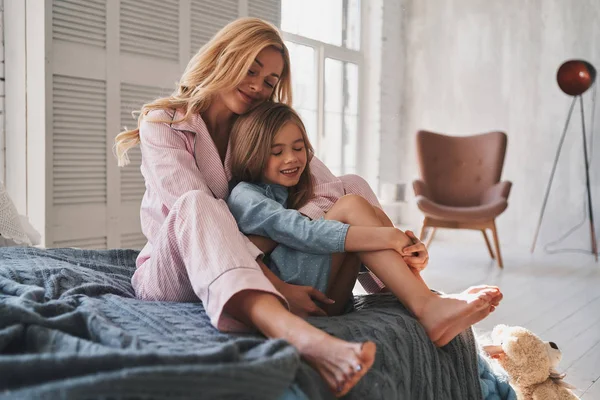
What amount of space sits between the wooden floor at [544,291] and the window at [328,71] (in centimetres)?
117

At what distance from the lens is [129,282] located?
1.76 metres

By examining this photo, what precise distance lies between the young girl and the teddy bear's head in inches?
14.5

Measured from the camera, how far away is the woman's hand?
146 cm

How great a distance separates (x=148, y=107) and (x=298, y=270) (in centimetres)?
70

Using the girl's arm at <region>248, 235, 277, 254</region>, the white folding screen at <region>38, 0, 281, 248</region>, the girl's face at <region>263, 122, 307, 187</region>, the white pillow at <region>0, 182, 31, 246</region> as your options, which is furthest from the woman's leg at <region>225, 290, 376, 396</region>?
the white folding screen at <region>38, 0, 281, 248</region>

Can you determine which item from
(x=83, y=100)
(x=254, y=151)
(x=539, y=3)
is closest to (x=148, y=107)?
(x=254, y=151)

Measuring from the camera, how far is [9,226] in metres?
2.21

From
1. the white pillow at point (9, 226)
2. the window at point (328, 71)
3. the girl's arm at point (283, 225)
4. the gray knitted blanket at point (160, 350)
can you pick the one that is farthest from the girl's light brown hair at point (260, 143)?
the window at point (328, 71)

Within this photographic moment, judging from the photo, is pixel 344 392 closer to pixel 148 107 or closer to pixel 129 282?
pixel 129 282

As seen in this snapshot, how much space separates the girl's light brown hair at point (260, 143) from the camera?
1.77 metres

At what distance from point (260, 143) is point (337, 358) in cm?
80

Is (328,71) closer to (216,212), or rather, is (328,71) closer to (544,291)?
(544,291)

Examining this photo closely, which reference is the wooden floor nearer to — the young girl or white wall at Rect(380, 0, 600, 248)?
white wall at Rect(380, 0, 600, 248)


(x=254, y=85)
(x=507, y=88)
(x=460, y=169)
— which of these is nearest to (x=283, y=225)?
(x=254, y=85)
